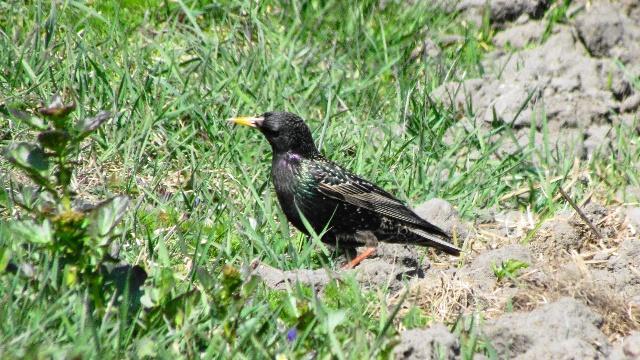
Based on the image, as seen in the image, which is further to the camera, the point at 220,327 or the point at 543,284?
the point at 543,284

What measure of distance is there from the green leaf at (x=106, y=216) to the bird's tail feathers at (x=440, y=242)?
224 cm

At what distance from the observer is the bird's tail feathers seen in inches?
231

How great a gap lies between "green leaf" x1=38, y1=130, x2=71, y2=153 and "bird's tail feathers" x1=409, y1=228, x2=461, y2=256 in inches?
93.1

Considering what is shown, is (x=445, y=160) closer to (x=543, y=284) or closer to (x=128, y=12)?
(x=543, y=284)

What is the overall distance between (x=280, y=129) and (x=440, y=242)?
3.22ft

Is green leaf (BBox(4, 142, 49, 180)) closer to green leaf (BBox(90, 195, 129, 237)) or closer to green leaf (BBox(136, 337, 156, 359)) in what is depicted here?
green leaf (BBox(90, 195, 129, 237))

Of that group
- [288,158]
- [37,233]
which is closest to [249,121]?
[288,158]

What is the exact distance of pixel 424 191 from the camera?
21.6ft

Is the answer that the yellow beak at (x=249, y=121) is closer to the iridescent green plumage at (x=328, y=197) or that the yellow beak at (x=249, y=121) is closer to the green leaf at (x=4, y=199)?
the iridescent green plumage at (x=328, y=197)

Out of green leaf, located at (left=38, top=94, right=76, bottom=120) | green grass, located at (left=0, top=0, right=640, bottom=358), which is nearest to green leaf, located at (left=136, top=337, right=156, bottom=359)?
green grass, located at (left=0, top=0, right=640, bottom=358)

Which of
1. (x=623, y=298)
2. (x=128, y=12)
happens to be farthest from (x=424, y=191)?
(x=128, y=12)

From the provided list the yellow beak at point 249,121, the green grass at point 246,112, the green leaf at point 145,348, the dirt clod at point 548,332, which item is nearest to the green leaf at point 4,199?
the green grass at point 246,112

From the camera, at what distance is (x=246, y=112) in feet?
22.2

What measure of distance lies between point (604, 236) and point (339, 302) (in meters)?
1.63
